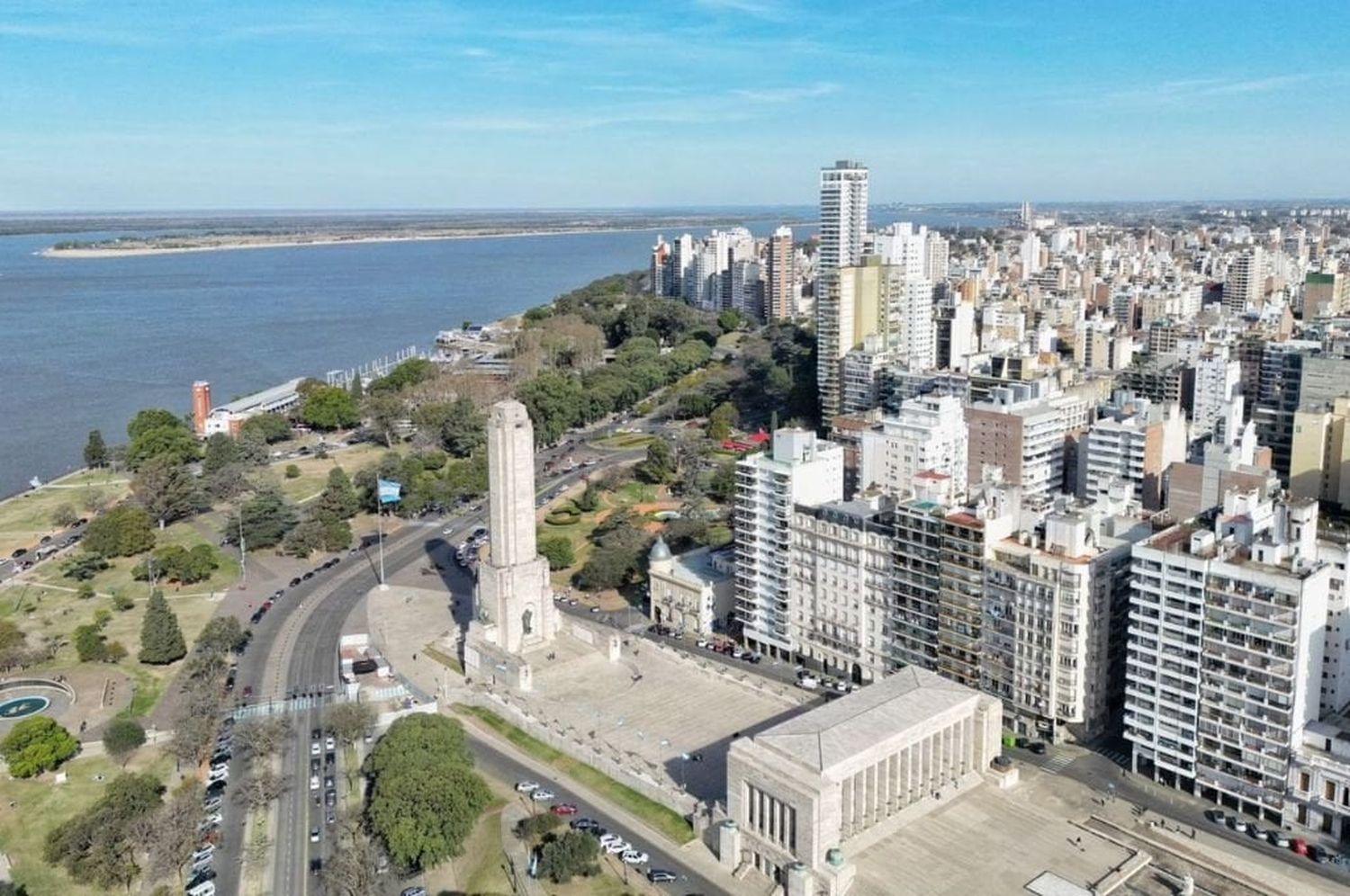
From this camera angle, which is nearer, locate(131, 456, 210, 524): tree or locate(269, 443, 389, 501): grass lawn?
locate(131, 456, 210, 524): tree

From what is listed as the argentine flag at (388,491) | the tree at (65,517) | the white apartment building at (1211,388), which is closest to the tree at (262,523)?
the argentine flag at (388,491)

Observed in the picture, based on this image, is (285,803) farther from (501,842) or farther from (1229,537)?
(1229,537)

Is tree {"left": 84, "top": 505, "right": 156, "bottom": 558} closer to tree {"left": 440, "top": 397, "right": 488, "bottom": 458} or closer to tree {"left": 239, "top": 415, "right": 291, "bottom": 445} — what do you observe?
tree {"left": 239, "top": 415, "right": 291, "bottom": 445}

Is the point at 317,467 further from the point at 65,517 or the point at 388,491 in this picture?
the point at 388,491

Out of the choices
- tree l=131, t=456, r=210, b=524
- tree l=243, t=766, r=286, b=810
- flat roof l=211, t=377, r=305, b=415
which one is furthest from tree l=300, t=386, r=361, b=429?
tree l=243, t=766, r=286, b=810


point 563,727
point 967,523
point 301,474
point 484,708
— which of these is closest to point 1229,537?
point 967,523

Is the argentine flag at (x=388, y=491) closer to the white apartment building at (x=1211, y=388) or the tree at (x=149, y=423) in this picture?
the tree at (x=149, y=423)
